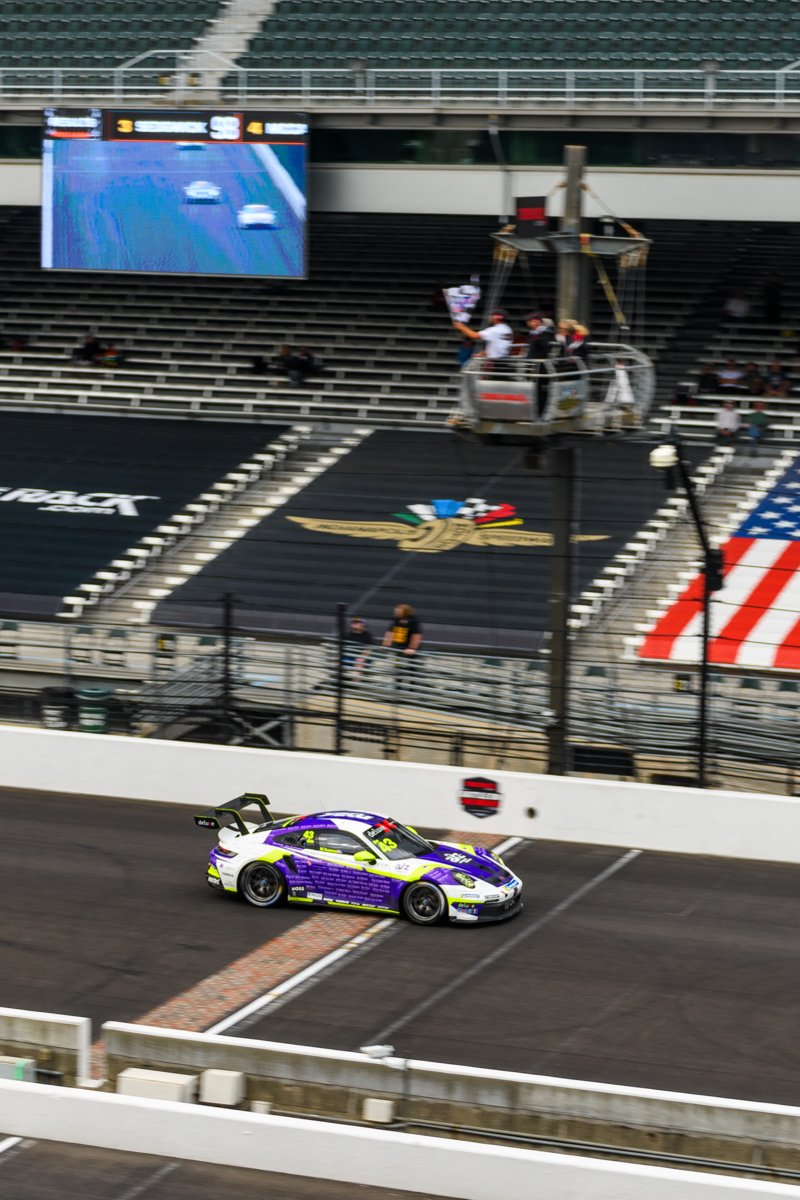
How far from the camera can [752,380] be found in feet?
92.3

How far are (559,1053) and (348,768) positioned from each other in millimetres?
7028

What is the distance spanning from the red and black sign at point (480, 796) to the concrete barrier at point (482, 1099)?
311 inches

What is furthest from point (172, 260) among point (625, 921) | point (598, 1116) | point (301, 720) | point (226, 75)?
point (598, 1116)

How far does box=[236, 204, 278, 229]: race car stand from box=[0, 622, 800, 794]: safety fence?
1090cm

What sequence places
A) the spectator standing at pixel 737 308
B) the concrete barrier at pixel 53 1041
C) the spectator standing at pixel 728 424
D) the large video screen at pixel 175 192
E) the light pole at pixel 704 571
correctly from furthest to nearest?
the spectator standing at pixel 737 308, the large video screen at pixel 175 192, the spectator standing at pixel 728 424, the light pole at pixel 704 571, the concrete barrier at pixel 53 1041

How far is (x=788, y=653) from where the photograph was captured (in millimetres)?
20750

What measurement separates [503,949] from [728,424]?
1552cm

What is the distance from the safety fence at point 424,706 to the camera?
17.7m

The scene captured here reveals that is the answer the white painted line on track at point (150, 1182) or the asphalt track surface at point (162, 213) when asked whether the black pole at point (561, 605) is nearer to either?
the white painted line on track at point (150, 1182)

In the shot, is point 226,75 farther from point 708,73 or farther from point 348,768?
point 348,768

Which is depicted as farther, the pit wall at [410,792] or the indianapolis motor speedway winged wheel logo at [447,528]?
the indianapolis motor speedway winged wheel logo at [447,528]

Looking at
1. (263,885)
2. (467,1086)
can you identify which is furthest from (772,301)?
(467,1086)

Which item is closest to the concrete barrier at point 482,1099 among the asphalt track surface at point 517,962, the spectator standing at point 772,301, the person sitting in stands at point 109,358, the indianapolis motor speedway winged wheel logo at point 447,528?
the asphalt track surface at point 517,962

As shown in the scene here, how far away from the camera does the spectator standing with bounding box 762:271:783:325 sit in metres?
29.7
